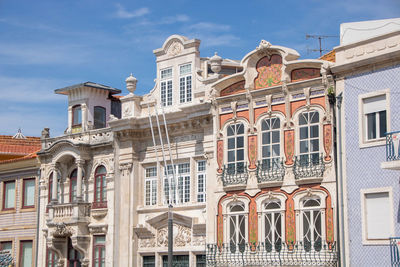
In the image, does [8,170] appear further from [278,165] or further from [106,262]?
[278,165]

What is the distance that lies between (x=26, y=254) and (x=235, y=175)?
15038 mm

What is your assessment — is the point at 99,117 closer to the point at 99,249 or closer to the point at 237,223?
the point at 99,249

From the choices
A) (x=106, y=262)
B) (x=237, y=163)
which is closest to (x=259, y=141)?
(x=237, y=163)

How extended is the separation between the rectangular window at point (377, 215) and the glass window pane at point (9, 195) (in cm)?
2185

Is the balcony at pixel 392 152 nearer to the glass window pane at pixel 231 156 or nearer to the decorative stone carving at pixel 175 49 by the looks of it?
the glass window pane at pixel 231 156

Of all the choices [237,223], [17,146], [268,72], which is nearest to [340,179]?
[237,223]

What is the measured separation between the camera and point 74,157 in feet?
124

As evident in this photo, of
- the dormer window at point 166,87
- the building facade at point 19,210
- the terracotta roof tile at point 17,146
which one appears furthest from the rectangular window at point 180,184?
the terracotta roof tile at point 17,146

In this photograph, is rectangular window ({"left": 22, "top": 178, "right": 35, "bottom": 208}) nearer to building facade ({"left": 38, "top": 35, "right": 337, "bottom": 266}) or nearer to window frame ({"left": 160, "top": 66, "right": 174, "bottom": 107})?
building facade ({"left": 38, "top": 35, "right": 337, "bottom": 266})

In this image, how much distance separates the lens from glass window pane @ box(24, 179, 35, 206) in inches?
1606

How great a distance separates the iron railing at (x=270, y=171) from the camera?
1146 inches

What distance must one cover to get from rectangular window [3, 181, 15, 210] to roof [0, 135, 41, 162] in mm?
3832

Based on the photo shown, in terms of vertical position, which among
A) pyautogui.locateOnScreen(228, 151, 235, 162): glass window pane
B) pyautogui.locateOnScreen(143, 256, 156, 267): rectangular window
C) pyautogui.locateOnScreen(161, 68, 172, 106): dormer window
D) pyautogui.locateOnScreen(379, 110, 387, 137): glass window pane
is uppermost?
pyautogui.locateOnScreen(161, 68, 172, 106): dormer window

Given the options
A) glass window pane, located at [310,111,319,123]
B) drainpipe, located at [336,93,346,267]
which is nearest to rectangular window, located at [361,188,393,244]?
drainpipe, located at [336,93,346,267]
